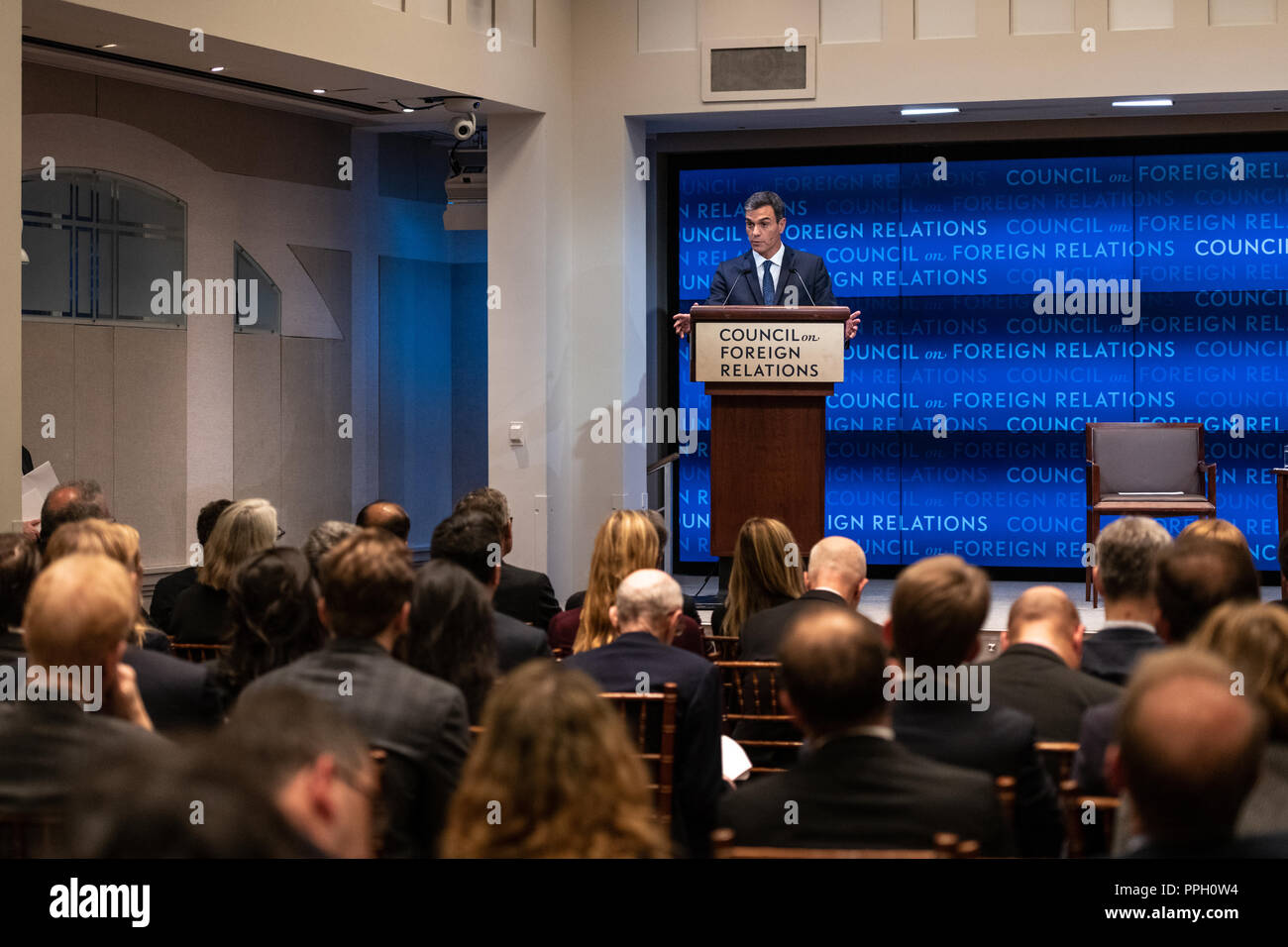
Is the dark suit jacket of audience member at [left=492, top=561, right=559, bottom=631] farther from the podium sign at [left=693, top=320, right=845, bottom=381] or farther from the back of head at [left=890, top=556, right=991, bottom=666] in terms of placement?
the podium sign at [left=693, top=320, right=845, bottom=381]

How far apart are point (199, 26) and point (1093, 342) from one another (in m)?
6.14

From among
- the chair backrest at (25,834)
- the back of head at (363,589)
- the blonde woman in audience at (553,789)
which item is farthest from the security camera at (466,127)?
the blonde woman in audience at (553,789)

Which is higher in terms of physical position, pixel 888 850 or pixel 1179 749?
pixel 1179 749

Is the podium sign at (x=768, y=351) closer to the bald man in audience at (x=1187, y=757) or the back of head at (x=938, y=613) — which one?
the back of head at (x=938, y=613)

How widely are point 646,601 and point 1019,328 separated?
6768 millimetres

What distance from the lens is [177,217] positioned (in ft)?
27.6

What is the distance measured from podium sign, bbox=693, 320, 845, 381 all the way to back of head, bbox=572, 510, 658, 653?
284 cm

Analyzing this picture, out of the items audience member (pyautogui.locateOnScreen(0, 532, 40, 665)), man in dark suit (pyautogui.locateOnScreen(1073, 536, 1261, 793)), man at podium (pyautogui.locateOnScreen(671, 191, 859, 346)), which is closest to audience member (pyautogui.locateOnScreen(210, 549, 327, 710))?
audience member (pyautogui.locateOnScreen(0, 532, 40, 665))

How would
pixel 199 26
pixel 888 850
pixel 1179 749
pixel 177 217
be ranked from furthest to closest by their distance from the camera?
pixel 177 217
pixel 199 26
pixel 888 850
pixel 1179 749

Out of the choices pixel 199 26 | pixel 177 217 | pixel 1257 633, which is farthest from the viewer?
pixel 177 217

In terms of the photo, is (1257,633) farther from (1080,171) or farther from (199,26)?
(1080,171)

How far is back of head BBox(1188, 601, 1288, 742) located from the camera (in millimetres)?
2178

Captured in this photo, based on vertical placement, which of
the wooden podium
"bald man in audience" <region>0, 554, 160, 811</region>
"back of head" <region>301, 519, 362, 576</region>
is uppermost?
the wooden podium
